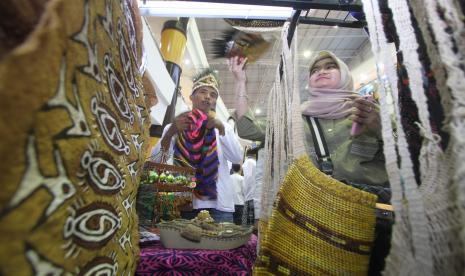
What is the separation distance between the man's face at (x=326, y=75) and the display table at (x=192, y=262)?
2.91 feet

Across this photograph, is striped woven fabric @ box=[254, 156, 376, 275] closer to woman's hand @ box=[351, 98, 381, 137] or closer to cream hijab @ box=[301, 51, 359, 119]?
woman's hand @ box=[351, 98, 381, 137]

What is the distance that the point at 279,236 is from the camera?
48cm

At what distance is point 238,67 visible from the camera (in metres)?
1.15

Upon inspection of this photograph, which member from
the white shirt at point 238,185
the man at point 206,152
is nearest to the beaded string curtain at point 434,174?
the man at point 206,152

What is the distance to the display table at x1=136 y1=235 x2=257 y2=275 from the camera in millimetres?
685

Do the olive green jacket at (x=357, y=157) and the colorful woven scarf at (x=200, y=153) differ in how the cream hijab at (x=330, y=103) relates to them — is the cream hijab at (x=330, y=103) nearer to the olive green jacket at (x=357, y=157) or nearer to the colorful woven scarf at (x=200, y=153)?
the olive green jacket at (x=357, y=157)

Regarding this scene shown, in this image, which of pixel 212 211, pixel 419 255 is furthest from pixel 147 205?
pixel 419 255

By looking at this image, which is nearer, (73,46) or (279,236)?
(73,46)

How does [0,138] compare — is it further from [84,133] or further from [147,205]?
[147,205]

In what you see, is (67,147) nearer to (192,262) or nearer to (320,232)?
(320,232)

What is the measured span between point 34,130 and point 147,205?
2.78 ft

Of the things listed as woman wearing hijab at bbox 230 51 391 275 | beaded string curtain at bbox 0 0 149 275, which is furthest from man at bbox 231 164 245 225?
beaded string curtain at bbox 0 0 149 275

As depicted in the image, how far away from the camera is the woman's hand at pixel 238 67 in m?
1.11

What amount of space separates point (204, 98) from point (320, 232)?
1.44 meters
